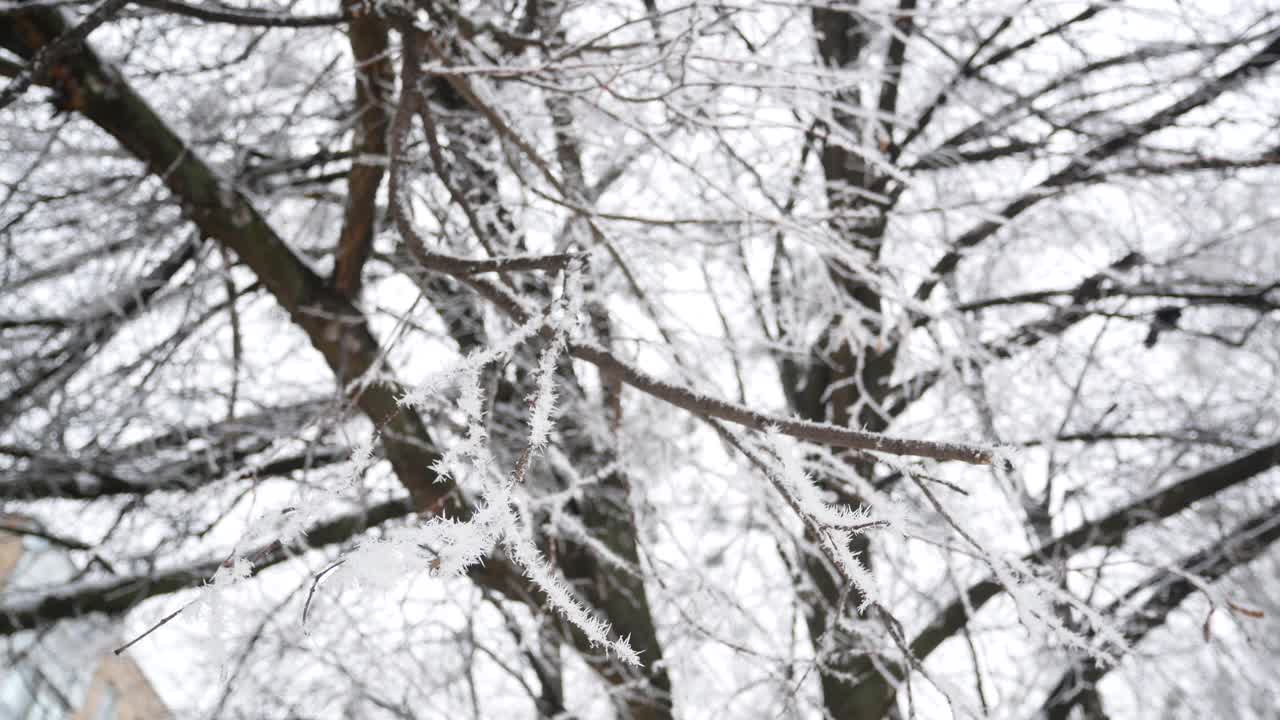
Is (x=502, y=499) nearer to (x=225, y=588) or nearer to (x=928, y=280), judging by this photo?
(x=225, y=588)

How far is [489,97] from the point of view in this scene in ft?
7.80

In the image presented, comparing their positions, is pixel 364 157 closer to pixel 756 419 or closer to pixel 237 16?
pixel 237 16

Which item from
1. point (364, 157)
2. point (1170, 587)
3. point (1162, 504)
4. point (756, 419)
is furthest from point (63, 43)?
point (1170, 587)

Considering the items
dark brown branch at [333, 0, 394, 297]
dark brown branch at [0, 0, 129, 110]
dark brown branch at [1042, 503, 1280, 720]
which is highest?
dark brown branch at [333, 0, 394, 297]

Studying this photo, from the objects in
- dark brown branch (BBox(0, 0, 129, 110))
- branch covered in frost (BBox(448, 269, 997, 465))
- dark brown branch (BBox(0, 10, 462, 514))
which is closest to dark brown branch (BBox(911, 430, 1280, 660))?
dark brown branch (BBox(0, 10, 462, 514))

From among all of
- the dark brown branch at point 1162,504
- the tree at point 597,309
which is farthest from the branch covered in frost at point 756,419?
the dark brown branch at point 1162,504

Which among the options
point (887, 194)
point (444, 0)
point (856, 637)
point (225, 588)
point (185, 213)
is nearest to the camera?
point (225, 588)

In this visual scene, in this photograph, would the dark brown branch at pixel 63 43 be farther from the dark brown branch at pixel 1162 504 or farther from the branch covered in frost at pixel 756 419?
the dark brown branch at pixel 1162 504

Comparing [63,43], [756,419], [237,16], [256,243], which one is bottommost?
[756,419]

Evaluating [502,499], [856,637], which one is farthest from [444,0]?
[856,637]

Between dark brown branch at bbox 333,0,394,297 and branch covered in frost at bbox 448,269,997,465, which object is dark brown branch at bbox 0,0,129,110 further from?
branch covered in frost at bbox 448,269,997,465

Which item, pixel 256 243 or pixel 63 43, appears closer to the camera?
pixel 63 43

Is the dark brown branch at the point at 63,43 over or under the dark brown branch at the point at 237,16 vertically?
under

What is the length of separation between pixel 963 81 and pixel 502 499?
3.44 m
